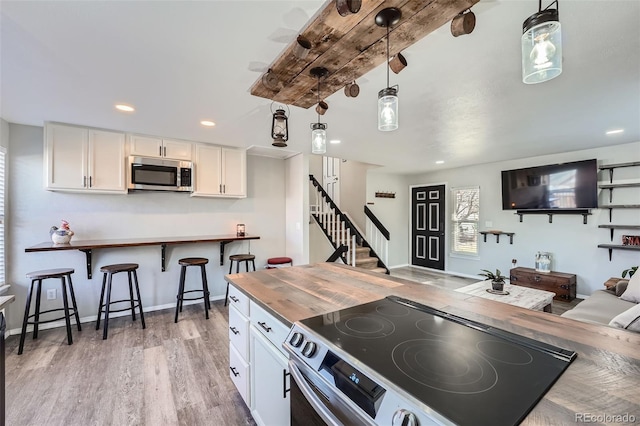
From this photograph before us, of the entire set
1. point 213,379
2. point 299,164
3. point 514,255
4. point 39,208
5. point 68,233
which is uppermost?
point 299,164

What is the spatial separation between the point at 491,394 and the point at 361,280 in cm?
124

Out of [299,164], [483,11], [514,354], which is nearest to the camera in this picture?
[514,354]

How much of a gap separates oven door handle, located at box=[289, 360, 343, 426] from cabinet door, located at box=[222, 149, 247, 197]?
3.37 meters

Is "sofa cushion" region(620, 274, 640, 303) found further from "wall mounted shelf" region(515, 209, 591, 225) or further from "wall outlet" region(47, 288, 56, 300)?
"wall outlet" region(47, 288, 56, 300)

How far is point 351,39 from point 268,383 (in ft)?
5.96

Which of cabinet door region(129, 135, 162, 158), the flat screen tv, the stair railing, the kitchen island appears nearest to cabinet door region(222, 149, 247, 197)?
cabinet door region(129, 135, 162, 158)

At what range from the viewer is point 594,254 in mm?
4254

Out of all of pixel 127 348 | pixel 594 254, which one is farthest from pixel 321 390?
pixel 594 254

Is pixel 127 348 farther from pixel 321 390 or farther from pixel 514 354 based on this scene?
pixel 514 354

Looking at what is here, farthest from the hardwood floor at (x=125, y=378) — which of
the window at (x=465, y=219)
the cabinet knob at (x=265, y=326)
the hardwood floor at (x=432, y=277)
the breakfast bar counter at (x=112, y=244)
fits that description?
the window at (x=465, y=219)

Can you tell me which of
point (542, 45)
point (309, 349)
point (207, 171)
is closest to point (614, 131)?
point (542, 45)

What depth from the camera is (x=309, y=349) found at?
1047 millimetres

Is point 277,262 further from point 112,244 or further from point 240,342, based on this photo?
point 240,342
